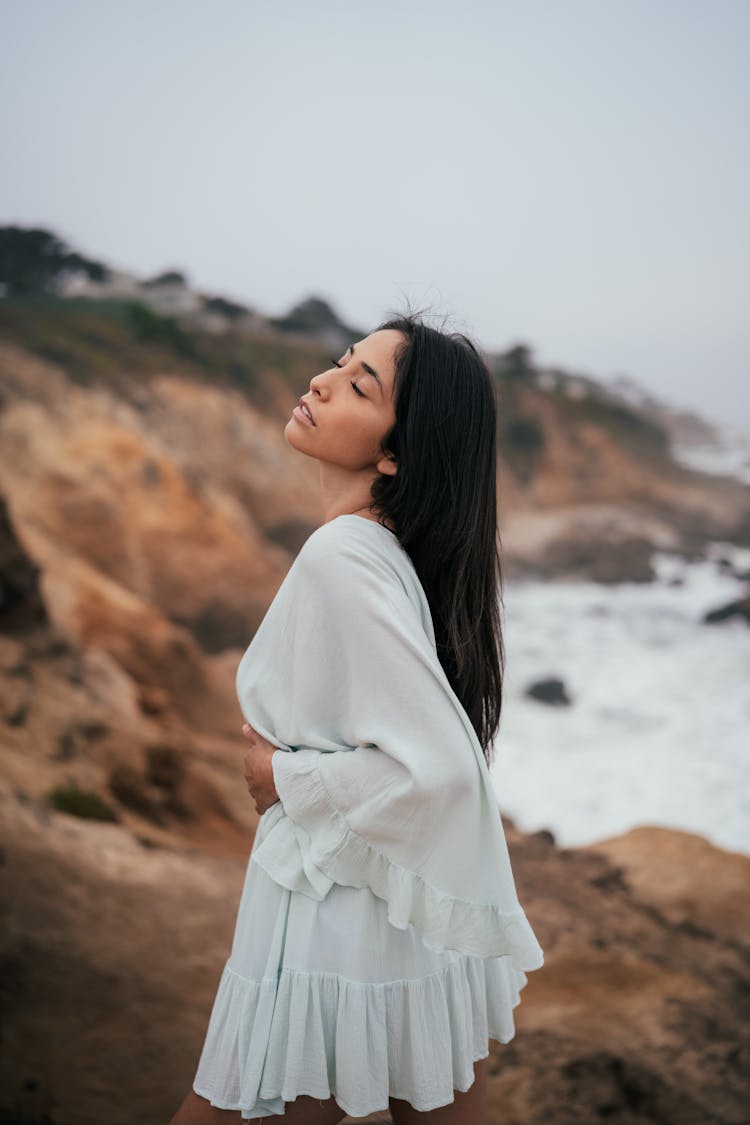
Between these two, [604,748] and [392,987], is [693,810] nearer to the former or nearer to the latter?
[604,748]

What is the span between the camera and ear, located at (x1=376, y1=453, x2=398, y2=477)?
1.94 meters

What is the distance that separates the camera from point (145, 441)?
19.3 metres

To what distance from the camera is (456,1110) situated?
187cm

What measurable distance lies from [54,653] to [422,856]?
340 inches

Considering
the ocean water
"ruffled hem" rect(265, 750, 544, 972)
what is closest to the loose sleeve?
"ruffled hem" rect(265, 750, 544, 972)

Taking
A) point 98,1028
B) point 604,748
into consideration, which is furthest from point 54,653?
point 604,748

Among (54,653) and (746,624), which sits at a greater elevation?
(746,624)

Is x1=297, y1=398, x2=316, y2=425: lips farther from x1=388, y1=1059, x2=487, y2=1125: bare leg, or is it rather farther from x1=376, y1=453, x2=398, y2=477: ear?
x1=388, y1=1059, x2=487, y2=1125: bare leg

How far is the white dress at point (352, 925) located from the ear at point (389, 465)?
169mm

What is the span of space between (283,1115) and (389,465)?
1303 mm

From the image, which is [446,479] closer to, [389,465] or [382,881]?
[389,465]

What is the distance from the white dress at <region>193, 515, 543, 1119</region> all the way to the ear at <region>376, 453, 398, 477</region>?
0.56 ft

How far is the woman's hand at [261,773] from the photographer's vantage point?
184 cm

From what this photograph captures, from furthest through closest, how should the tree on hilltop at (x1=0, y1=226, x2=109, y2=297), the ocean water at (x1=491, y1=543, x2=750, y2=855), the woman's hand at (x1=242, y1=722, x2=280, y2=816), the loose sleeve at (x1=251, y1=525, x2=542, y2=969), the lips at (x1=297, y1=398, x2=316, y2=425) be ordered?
the tree on hilltop at (x1=0, y1=226, x2=109, y2=297), the ocean water at (x1=491, y1=543, x2=750, y2=855), the lips at (x1=297, y1=398, x2=316, y2=425), the woman's hand at (x1=242, y1=722, x2=280, y2=816), the loose sleeve at (x1=251, y1=525, x2=542, y2=969)
